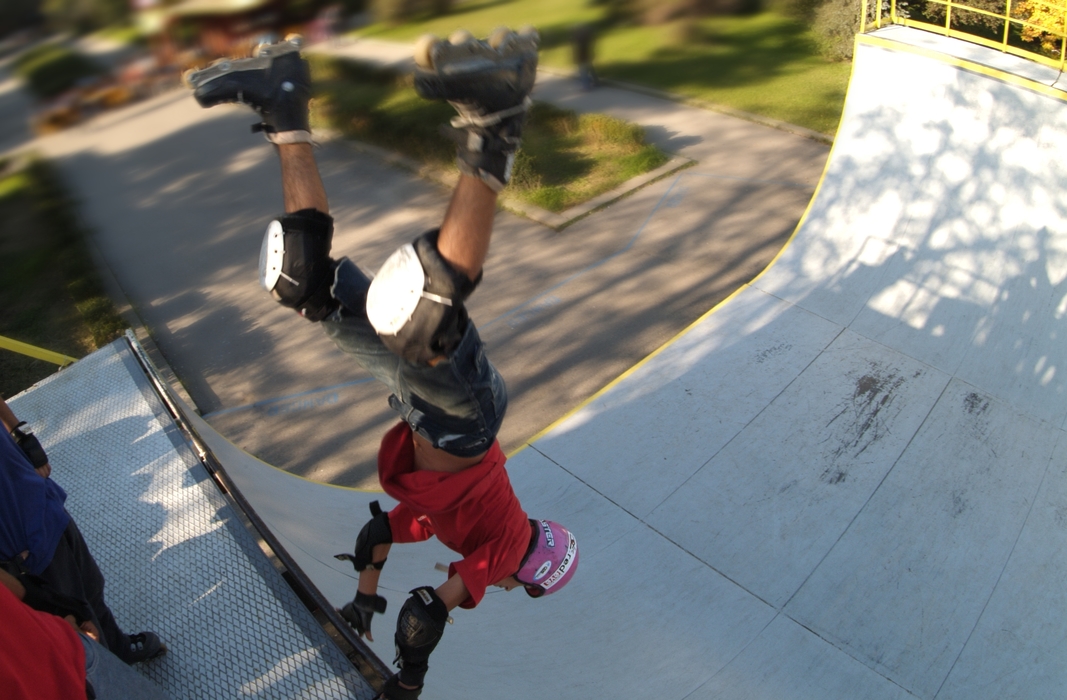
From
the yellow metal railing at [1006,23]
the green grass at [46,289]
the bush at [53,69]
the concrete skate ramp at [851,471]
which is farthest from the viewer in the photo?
the green grass at [46,289]

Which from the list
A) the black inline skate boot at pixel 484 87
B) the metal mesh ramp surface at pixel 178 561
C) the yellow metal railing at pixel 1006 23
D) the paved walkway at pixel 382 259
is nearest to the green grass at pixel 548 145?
the paved walkway at pixel 382 259

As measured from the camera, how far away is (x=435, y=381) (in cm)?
195

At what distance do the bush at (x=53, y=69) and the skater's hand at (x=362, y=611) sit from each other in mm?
2105

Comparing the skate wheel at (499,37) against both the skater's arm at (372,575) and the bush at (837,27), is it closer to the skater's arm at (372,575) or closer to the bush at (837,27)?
the skater's arm at (372,575)

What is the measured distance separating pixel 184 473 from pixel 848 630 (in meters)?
3.47

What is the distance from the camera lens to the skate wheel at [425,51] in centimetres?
149

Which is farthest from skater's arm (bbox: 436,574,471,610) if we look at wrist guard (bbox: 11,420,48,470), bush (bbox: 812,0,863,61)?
bush (bbox: 812,0,863,61)

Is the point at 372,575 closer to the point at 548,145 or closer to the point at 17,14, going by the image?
the point at 17,14

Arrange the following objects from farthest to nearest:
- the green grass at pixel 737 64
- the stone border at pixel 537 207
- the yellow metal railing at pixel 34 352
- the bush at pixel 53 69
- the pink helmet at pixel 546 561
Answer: the green grass at pixel 737 64, the stone border at pixel 537 207, the yellow metal railing at pixel 34 352, the pink helmet at pixel 546 561, the bush at pixel 53 69

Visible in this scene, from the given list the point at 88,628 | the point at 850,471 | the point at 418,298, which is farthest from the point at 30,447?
the point at 850,471

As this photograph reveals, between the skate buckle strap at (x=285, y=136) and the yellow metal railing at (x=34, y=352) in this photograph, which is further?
the yellow metal railing at (x=34, y=352)

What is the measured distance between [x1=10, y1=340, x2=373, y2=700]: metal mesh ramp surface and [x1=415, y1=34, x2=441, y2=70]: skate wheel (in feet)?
6.65

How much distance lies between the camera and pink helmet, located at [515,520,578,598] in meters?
2.63

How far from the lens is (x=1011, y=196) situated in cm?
478
